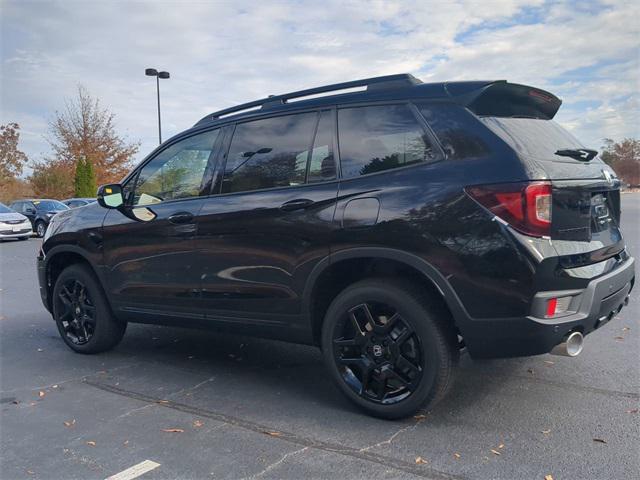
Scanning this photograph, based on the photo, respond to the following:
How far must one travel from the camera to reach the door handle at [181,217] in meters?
4.39

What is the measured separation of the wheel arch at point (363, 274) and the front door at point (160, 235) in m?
1.04

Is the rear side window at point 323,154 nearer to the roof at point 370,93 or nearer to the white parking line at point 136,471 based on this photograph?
the roof at point 370,93

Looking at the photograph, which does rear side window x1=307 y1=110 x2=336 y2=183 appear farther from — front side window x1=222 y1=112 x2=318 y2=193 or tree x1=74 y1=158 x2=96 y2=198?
tree x1=74 y1=158 x2=96 y2=198

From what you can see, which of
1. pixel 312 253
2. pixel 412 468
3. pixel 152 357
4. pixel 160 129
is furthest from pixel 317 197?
pixel 160 129

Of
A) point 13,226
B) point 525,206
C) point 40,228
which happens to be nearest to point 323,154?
point 525,206

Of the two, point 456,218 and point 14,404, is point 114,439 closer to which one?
point 14,404

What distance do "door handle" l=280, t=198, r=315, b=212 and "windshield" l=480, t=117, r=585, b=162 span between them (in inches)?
46.6

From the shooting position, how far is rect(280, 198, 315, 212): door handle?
376 centimetres

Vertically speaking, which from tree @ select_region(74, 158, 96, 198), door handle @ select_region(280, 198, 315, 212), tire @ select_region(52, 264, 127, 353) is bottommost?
tire @ select_region(52, 264, 127, 353)

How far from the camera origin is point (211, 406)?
392 cm

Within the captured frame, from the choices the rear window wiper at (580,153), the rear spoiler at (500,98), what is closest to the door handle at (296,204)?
the rear spoiler at (500,98)

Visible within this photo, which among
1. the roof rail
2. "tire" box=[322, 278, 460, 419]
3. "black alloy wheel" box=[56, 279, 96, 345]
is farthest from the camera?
"black alloy wheel" box=[56, 279, 96, 345]

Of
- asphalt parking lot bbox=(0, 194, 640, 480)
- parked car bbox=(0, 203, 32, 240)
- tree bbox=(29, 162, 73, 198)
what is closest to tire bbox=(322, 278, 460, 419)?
asphalt parking lot bbox=(0, 194, 640, 480)

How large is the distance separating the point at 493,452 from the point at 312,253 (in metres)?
1.56
